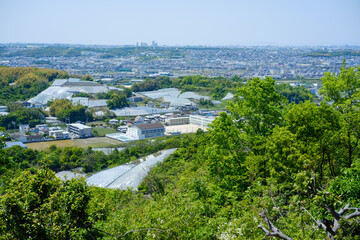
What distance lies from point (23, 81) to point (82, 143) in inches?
1126

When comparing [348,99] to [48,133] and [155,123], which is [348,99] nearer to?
[155,123]

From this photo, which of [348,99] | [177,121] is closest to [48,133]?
[177,121]

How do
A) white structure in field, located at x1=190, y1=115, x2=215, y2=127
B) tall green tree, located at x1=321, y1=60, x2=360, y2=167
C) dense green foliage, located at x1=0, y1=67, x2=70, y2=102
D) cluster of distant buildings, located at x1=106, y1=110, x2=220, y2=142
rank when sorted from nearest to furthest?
tall green tree, located at x1=321, y1=60, x2=360, y2=167 → cluster of distant buildings, located at x1=106, y1=110, x2=220, y2=142 → white structure in field, located at x1=190, y1=115, x2=215, y2=127 → dense green foliage, located at x1=0, y1=67, x2=70, y2=102

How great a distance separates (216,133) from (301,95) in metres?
36.4

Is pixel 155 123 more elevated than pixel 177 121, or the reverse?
pixel 155 123

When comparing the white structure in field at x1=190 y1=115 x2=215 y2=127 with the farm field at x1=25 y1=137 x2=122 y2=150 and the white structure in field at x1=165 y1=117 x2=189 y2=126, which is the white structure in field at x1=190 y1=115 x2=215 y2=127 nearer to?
the white structure in field at x1=165 y1=117 x2=189 y2=126

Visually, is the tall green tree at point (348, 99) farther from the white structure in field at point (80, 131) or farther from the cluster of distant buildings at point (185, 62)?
the cluster of distant buildings at point (185, 62)

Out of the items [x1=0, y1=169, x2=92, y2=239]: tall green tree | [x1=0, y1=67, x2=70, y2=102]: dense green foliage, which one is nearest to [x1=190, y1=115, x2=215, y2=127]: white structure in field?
[x1=0, y1=67, x2=70, y2=102]: dense green foliage

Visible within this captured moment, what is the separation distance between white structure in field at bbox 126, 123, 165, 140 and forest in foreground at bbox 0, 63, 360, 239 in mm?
19440

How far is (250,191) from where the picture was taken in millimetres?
4734

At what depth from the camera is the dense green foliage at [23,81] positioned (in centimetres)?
4575

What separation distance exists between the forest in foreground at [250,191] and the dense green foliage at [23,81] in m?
41.6

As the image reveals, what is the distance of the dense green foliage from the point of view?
4575cm

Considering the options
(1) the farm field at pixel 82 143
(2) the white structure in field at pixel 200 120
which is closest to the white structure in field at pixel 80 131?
(1) the farm field at pixel 82 143
